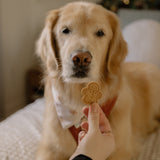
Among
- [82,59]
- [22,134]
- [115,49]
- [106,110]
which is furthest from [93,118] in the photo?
[22,134]

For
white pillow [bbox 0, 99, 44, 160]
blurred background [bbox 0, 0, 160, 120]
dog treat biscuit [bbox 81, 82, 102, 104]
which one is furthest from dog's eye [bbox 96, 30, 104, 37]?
blurred background [bbox 0, 0, 160, 120]

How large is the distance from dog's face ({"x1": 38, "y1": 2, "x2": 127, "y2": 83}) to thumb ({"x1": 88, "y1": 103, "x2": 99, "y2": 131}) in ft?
1.14

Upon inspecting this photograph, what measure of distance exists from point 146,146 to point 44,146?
734 mm

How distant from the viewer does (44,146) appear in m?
1.50

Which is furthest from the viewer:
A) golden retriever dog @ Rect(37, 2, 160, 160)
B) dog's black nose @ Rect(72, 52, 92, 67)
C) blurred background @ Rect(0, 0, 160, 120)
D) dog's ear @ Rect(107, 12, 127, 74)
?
blurred background @ Rect(0, 0, 160, 120)

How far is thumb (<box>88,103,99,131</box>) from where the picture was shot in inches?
34.5

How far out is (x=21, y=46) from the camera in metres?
3.31

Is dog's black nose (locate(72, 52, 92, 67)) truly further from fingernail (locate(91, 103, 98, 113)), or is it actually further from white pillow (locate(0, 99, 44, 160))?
white pillow (locate(0, 99, 44, 160))

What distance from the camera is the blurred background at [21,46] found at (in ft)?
9.84

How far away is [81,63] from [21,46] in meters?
2.31

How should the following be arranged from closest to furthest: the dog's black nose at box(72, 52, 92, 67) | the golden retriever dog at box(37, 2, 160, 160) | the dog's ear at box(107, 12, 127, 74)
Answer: the dog's black nose at box(72, 52, 92, 67) → the golden retriever dog at box(37, 2, 160, 160) → the dog's ear at box(107, 12, 127, 74)

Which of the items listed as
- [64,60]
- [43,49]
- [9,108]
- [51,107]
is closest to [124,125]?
[51,107]

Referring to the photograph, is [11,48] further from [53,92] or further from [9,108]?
[53,92]

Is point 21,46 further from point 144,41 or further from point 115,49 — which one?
point 115,49
